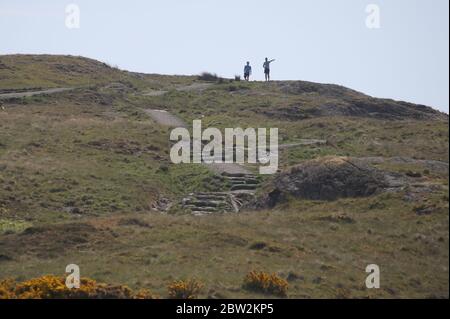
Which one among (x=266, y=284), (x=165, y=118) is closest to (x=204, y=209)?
(x=266, y=284)

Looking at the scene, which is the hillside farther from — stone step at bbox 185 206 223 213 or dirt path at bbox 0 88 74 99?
dirt path at bbox 0 88 74 99

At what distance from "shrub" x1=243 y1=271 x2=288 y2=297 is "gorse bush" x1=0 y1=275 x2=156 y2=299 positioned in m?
2.86

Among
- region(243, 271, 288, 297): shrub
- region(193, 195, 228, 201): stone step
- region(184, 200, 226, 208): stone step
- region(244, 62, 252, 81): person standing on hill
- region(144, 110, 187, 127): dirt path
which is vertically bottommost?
region(243, 271, 288, 297): shrub

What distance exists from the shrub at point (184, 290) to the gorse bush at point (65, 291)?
562 millimetres

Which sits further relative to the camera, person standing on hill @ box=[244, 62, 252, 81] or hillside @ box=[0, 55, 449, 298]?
person standing on hill @ box=[244, 62, 252, 81]

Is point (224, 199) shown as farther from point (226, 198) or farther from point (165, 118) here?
point (165, 118)

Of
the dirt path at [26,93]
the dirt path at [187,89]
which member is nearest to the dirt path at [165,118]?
the dirt path at [187,89]

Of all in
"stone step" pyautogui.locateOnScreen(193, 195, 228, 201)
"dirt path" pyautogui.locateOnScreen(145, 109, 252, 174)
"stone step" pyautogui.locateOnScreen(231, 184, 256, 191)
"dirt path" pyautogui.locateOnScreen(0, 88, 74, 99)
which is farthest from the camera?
"dirt path" pyautogui.locateOnScreen(0, 88, 74, 99)

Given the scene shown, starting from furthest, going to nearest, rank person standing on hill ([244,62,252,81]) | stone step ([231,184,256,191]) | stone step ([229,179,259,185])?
1. person standing on hill ([244,62,252,81])
2. stone step ([229,179,259,185])
3. stone step ([231,184,256,191])

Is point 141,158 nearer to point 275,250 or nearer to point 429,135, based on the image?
point 429,135

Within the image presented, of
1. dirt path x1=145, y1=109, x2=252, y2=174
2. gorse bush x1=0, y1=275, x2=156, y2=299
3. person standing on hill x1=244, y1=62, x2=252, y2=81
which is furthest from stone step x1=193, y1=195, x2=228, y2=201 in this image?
person standing on hill x1=244, y1=62, x2=252, y2=81

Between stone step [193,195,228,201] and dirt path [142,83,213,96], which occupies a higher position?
dirt path [142,83,213,96]

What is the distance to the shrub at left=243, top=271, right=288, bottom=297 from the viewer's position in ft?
69.3

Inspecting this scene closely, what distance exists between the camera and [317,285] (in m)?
21.8
